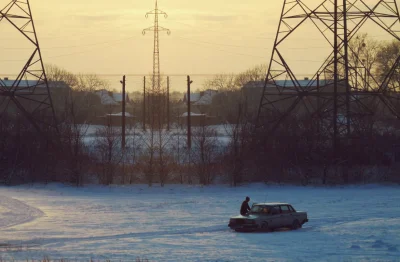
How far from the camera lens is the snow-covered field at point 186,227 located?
27109 millimetres

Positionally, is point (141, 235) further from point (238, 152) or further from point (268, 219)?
point (238, 152)

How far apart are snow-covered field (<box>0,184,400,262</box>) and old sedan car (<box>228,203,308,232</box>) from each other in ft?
1.62

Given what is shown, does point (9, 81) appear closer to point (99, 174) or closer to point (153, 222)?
point (99, 174)

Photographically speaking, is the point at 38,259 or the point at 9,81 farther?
the point at 9,81

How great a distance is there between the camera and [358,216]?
38938 millimetres

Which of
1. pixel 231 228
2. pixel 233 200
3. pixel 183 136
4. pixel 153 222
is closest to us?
pixel 231 228

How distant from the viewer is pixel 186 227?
3453 cm

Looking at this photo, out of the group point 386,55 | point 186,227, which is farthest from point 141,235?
point 386,55

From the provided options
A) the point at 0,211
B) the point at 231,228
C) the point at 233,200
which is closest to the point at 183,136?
the point at 233,200

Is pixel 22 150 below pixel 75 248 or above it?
above

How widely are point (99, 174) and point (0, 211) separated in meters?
21.8

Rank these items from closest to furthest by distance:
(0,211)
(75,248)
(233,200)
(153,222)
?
1. (75,248)
2. (153,222)
3. (0,211)
4. (233,200)

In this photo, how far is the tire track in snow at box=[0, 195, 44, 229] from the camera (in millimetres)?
37312

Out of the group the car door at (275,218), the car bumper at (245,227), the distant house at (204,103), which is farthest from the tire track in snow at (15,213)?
the distant house at (204,103)
